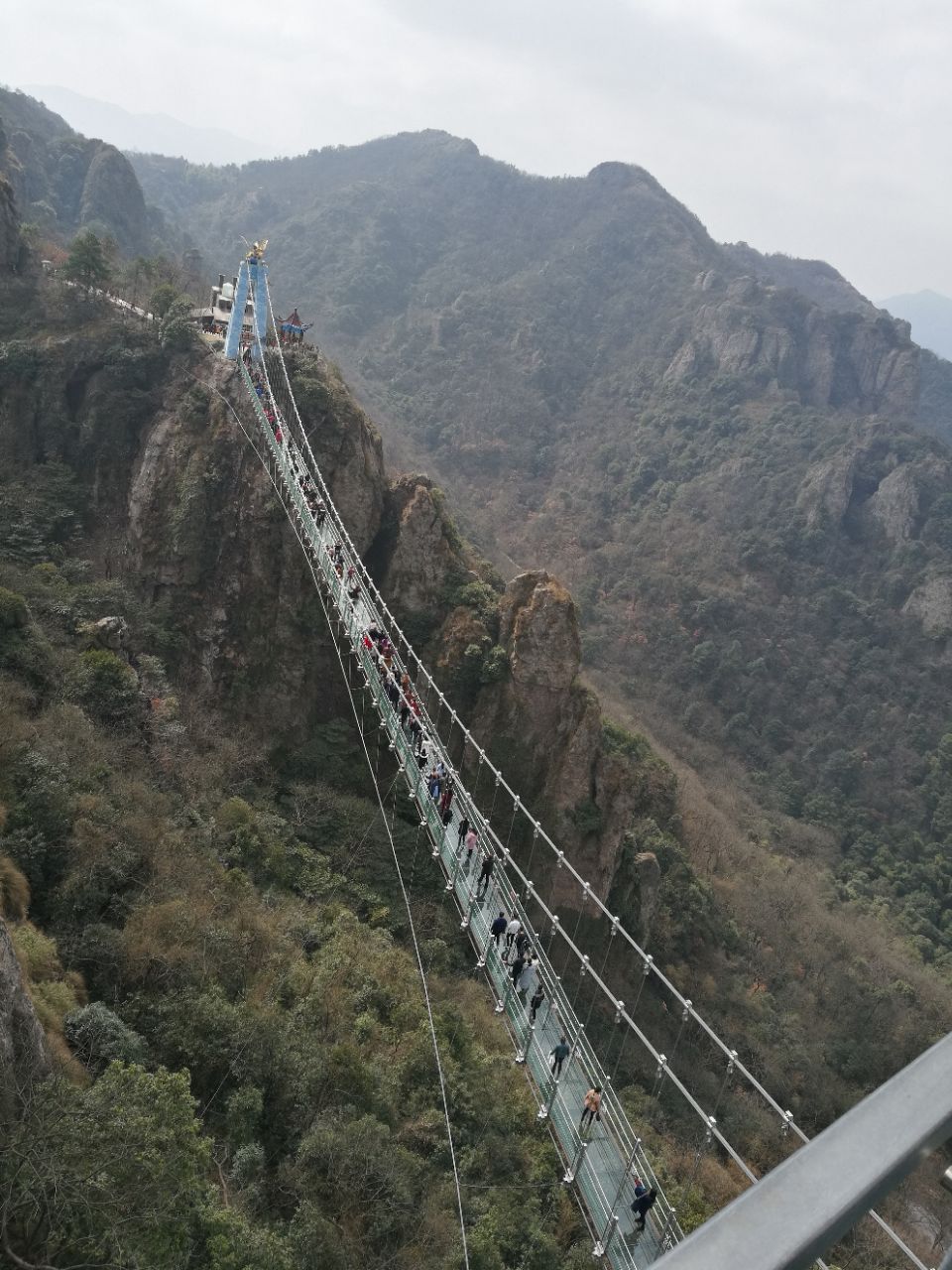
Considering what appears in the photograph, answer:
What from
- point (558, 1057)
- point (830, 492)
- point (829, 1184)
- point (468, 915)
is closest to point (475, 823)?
point (468, 915)

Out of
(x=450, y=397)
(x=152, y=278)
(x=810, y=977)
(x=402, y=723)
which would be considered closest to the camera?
(x=402, y=723)

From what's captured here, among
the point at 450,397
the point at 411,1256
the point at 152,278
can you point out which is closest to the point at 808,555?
the point at 450,397

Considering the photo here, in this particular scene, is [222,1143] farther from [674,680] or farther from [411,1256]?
[674,680]

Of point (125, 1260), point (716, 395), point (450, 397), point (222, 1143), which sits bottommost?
point (222, 1143)

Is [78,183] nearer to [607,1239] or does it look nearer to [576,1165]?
[576,1165]

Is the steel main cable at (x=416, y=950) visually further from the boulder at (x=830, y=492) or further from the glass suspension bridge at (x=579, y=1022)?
the boulder at (x=830, y=492)

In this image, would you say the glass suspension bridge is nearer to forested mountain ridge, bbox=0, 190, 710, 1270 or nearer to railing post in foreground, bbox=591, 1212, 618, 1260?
railing post in foreground, bbox=591, 1212, 618, 1260
